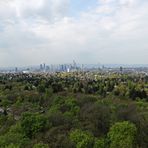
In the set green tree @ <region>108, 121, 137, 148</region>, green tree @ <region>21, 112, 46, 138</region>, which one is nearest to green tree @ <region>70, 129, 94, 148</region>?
green tree @ <region>108, 121, 137, 148</region>

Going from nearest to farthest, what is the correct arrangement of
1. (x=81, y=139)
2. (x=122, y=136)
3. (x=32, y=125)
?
(x=81, y=139) → (x=122, y=136) → (x=32, y=125)

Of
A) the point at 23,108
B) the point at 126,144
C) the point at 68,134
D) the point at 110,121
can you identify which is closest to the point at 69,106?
the point at 23,108

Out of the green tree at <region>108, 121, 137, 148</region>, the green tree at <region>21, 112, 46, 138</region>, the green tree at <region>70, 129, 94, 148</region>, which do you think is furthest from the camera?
the green tree at <region>21, 112, 46, 138</region>

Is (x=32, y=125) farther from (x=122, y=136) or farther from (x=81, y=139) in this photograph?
(x=122, y=136)

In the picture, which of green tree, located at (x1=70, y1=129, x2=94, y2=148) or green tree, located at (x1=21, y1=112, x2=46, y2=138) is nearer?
green tree, located at (x1=70, y1=129, x2=94, y2=148)

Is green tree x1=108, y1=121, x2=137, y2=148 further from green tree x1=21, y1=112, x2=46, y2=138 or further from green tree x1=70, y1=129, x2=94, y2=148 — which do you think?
green tree x1=21, y1=112, x2=46, y2=138

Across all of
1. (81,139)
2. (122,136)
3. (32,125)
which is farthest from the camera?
(32,125)

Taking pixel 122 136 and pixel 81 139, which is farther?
pixel 122 136

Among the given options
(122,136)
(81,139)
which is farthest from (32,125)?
(122,136)

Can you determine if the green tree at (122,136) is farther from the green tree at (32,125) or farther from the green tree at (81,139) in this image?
the green tree at (32,125)

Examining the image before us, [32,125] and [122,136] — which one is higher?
[32,125]

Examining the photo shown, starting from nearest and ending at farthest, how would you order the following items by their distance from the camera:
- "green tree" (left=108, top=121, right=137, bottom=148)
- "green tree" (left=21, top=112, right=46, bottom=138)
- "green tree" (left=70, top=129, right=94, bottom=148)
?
"green tree" (left=70, top=129, right=94, bottom=148)
"green tree" (left=108, top=121, right=137, bottom=148)
"green tree" (left=21, top=112, right=46, bottom=138)
